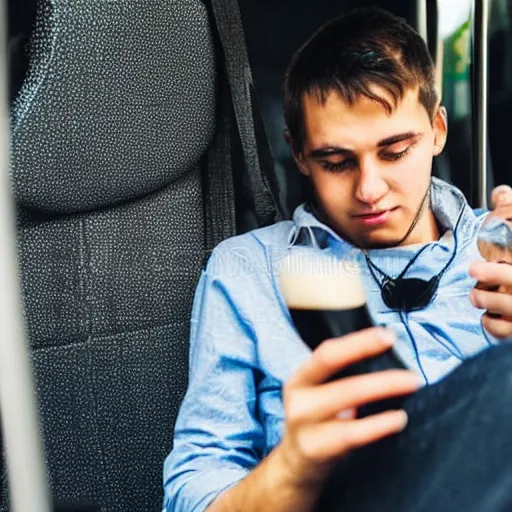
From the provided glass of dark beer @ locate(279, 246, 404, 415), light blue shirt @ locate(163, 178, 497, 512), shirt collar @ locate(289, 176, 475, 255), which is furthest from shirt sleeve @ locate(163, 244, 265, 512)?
glass of dark beer @ locate(279, 246, 404, 415)

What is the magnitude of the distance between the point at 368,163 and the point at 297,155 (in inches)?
5.1

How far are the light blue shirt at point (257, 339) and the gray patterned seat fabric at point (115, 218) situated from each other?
9 cm

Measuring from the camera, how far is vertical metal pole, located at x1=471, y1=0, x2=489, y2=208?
130cm

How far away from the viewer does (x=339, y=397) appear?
574 millimetres

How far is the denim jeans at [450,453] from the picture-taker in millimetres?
525

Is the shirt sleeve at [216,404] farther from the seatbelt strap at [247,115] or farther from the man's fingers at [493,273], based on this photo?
the man's fingers at [493,273]

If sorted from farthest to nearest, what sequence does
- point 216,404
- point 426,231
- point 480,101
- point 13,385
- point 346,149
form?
point 480,101 < point 426,231 < point 346,149 < point 216,404 < point 13,385

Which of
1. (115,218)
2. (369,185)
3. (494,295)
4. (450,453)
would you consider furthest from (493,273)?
(115,218)


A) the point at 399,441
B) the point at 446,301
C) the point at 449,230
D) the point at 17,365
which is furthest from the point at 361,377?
the point at 449,230

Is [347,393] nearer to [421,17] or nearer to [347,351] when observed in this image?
[347,351]

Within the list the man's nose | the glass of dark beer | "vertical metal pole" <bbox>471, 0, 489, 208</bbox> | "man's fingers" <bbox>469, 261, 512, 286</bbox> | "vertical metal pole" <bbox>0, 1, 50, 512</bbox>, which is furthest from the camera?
"vertical metal pole" <bbox>471, 0, 489, 208</bbox>

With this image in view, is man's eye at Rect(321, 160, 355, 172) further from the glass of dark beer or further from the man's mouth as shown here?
the glass of dark beer

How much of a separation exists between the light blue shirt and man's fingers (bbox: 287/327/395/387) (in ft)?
1.11

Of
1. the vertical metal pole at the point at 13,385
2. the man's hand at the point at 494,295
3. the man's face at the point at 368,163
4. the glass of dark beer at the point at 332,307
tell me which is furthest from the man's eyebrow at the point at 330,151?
the vertical metal pole at the point at 13,385
